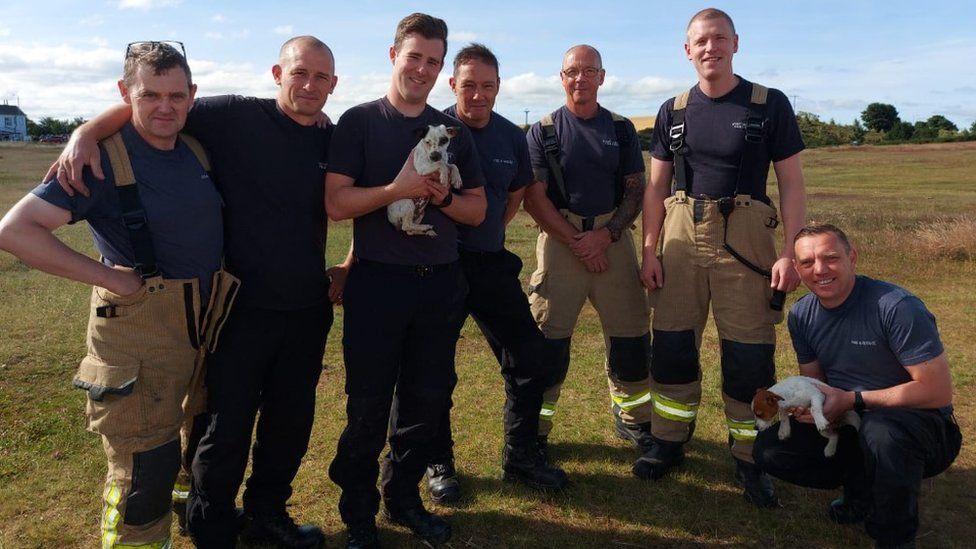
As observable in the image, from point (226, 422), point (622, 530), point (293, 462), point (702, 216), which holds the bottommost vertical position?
point (622, 530)

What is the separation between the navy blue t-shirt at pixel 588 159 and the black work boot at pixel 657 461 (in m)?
1.78

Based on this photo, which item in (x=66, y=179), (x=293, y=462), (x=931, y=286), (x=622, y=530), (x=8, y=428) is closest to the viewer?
(x=66, y=179)

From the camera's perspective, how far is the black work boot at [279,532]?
409 centimetres

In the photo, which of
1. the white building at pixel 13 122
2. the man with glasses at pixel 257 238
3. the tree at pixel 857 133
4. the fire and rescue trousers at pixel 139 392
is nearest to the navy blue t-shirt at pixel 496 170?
the man with glasses at pixel 257 238

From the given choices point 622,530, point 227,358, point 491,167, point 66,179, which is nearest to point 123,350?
point 227,358

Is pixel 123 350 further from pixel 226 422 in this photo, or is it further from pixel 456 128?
pixel 456 128

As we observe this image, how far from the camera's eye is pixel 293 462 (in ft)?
13.5

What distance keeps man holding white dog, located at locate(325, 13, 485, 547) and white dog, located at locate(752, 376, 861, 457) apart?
1.90 m

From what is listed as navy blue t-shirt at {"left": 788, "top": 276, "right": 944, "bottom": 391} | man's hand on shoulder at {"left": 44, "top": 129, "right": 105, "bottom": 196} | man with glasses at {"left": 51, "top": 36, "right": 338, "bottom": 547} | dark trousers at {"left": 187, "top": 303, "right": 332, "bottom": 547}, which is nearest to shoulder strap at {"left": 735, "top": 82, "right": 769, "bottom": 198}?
navy blue t-shirt at {"left": 788, "top": 276, "right": 944, "bottom": 391}

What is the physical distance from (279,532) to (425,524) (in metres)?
0.86

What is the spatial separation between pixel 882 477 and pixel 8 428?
21.1 ft

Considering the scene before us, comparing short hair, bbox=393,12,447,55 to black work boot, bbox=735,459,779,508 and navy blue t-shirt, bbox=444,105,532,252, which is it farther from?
black work boot, bbox=735,459,779,508

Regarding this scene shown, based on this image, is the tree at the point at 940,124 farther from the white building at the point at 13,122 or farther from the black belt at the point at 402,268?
the white building at the point at 13,122

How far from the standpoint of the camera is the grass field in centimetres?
430
